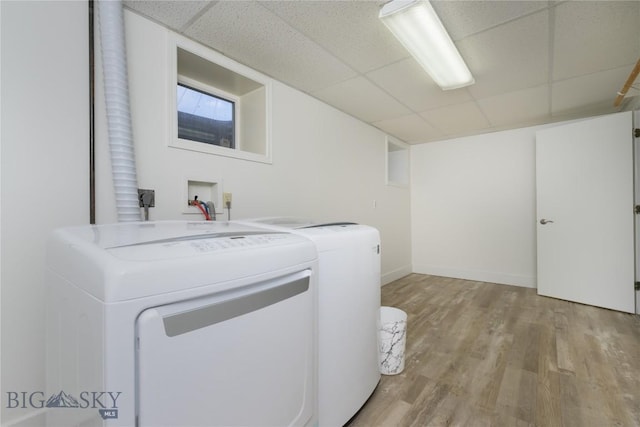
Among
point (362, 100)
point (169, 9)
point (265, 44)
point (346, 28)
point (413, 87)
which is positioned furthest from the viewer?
point (362, 100)

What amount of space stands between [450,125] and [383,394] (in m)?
3.21

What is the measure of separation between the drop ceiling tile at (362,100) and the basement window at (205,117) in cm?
86

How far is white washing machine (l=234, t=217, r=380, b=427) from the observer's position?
1143 mm

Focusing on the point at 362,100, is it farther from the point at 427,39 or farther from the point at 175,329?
the point at 175,329

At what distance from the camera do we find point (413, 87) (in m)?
2.44

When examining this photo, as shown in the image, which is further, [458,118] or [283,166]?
[458,118]

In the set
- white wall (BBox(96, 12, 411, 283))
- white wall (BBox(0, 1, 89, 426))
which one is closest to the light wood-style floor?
white wall (BBox(96, 12, 411, 283))

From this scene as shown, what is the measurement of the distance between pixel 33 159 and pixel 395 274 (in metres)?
3.76

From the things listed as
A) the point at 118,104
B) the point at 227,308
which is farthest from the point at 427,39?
the point at 227,308

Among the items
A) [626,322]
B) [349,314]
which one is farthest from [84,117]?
[626,322]

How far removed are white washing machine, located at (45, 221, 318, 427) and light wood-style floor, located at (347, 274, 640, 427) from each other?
82 cm

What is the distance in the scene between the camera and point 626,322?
7.95 ft

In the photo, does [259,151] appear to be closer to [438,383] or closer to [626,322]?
[438,383]

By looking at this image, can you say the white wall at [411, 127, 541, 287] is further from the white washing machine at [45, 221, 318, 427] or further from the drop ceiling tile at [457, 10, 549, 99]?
the white washing machine at [45, 221, 318, 427]
